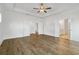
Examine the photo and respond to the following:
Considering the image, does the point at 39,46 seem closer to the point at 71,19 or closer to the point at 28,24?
the point at 28,24

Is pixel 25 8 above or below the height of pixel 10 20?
above

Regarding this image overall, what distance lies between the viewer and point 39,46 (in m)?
2.33

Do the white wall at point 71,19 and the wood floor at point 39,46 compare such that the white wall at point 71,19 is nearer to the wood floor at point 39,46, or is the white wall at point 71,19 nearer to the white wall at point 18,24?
the wood floor at point 39,46

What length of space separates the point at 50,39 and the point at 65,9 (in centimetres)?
49

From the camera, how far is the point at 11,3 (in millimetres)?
2363

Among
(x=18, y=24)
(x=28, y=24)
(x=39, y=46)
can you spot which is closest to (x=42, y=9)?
(x=28, y=24)

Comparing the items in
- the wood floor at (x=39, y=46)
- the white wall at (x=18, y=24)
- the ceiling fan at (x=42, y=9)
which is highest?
the ceiling fan at (x=42, y=9)

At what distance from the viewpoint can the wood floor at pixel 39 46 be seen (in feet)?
7.61

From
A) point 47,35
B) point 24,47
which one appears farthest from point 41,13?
point 24,47

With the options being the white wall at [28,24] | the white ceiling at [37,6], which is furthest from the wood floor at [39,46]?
the white ceiling at [37,6]

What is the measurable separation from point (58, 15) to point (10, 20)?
0.71m

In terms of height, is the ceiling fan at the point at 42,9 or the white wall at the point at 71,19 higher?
the ceiling fan at the point at 42,9

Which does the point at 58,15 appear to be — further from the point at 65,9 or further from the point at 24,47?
the point at 24,47
